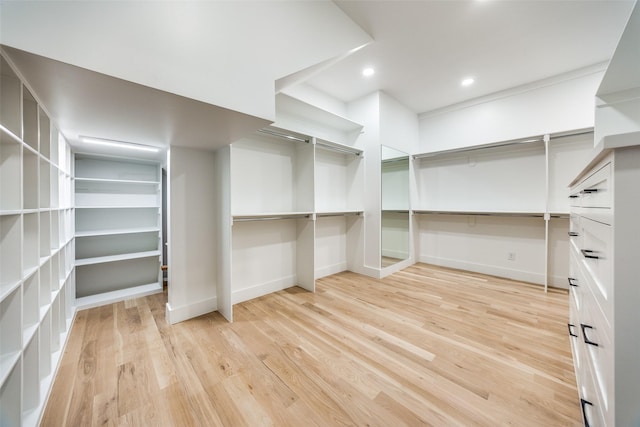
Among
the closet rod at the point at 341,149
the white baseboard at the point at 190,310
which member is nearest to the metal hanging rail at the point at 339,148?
the closet rod at the point at 341,149

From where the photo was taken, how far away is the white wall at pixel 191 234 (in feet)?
7.50

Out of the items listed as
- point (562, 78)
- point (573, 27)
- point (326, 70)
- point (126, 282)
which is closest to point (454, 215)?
point (562, 78)

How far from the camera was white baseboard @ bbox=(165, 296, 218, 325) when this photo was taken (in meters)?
2.22

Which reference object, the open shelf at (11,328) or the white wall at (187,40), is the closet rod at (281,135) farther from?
the open shelf at (11,328)

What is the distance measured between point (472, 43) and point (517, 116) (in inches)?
61.9

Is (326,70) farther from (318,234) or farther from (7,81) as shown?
(7,81)

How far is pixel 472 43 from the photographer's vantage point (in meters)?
2.48

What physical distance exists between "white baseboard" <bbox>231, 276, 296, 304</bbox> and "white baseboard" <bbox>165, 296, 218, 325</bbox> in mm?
238

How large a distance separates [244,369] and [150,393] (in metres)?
0.55

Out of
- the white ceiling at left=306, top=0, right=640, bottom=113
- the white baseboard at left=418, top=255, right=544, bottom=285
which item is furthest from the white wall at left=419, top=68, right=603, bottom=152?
the white baseboard at left=418, top=255, right=544, bottom=285

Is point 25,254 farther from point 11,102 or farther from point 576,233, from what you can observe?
Answer: point 576,233

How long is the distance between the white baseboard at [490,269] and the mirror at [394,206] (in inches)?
23.1

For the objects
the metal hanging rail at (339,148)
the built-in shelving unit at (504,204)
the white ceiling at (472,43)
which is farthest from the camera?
the metal hanging rail at (339,148)

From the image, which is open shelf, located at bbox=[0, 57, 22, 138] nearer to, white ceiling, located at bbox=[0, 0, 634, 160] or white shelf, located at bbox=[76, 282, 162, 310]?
white ceiling, located at bbox=[0, 0, 634, 160]
